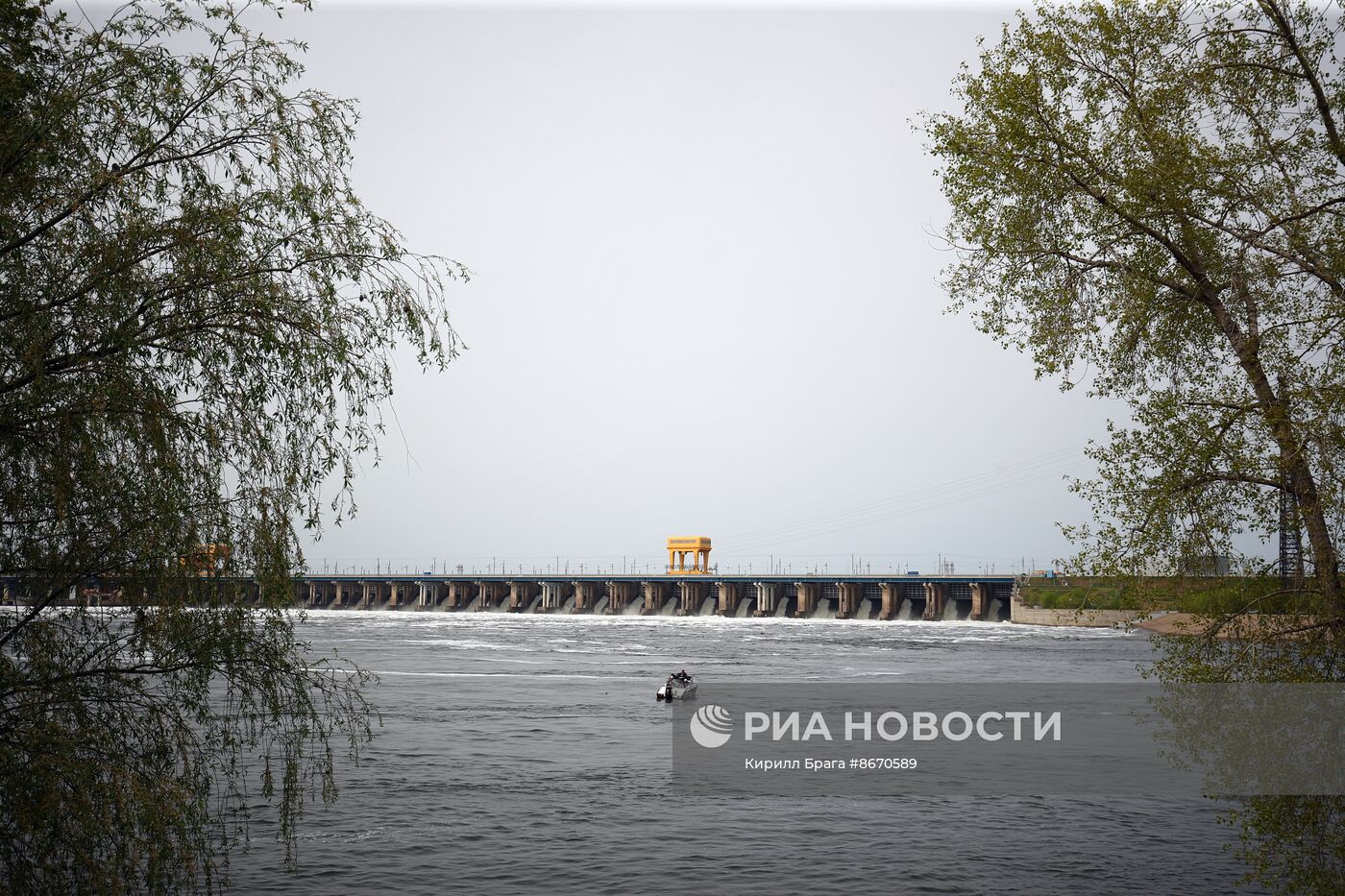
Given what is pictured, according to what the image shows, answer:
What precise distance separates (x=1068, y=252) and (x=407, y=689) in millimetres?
45494

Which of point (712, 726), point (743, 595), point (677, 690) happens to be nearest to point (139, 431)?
point (712, 726)

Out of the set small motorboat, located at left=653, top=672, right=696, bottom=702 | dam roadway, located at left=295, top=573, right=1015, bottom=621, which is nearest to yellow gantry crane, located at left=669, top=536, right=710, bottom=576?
dam roadway, located at left=295, top=573, right=1015, bottom=621

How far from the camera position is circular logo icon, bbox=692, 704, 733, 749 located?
3912 centimetres

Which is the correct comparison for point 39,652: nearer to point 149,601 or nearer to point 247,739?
point 149,601

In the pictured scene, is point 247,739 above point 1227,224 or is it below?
below

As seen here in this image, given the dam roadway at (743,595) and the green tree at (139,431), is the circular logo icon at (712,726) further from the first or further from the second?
the dam roadway at (743,595)

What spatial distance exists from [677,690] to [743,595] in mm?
129174

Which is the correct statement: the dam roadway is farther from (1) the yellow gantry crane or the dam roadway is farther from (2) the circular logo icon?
(2) the circular logo icon

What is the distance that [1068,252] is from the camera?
15.4 meters

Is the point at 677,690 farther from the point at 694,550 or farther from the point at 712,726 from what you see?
the point at 694,550

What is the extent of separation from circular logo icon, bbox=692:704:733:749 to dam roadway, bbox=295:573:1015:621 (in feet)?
364

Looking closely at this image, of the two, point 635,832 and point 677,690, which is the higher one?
point 635,832

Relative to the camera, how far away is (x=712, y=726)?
42.2m

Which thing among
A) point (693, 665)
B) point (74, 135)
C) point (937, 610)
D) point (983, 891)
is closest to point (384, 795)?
point (983, 891)
